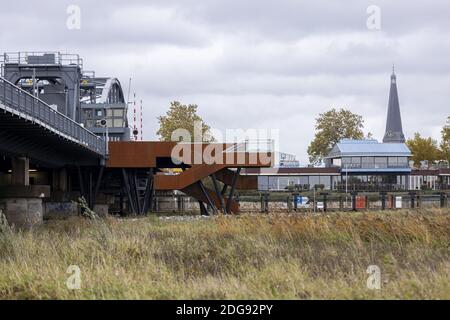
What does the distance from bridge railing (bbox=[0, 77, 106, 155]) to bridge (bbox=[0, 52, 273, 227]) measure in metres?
0.05

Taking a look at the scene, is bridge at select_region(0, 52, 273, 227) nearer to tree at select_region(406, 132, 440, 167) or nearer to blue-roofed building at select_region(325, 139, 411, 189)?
blue-roofed building at select_region(325, 139, 411, 189)

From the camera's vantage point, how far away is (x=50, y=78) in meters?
58.7

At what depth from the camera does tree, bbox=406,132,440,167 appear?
357ft

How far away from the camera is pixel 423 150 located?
109 metres

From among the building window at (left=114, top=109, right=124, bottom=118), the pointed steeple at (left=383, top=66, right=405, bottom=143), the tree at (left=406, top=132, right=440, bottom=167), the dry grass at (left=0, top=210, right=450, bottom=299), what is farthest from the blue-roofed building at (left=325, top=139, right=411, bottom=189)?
the dry grass at (left=0, top=210, right=450, bottom=299)

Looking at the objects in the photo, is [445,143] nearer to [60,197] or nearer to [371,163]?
[371,163]

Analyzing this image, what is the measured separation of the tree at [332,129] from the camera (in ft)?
342

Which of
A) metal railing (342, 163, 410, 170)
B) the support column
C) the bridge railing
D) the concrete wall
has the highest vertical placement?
the bridge railing

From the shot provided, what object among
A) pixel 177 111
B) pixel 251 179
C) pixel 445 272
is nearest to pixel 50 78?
pixel 251 179

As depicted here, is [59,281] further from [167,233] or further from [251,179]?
[251,179]

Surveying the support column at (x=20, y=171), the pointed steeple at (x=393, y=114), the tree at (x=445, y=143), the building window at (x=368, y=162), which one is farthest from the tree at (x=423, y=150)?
the support column at (x=20, y=171)
